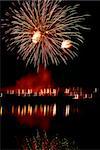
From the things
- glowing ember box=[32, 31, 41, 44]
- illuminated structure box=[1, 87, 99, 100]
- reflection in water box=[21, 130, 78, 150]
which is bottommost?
reflection in water box=[21, 130, 78, 150]

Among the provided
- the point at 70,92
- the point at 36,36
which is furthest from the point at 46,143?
the point at 70,92


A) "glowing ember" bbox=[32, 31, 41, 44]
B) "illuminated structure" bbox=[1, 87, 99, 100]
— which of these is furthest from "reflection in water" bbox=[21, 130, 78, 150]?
"illuminated structure" bbox=[1, 87, 99, 100]

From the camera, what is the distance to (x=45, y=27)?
2811cm

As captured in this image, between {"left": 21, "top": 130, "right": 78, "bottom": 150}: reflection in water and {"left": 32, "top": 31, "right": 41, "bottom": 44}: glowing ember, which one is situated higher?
{"left": 32, "top": 31, "right": 41, "bottom": 44}: glowing ember

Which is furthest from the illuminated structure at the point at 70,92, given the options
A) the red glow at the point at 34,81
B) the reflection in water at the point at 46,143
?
the reflection in water at the point at 46,143

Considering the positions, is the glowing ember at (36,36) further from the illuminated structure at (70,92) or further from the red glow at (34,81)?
the red glow at (34,81)

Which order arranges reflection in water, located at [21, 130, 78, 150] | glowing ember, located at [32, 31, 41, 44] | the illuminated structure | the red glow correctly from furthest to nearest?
the red glow < the illuminated structure < glowing ember, located at [32, 31, 41, 44] < reflection in water, located at [21, 130, 78, 150]

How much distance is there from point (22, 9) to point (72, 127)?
7.29 meters

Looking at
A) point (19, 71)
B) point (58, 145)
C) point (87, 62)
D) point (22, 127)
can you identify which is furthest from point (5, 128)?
point (87, 62)

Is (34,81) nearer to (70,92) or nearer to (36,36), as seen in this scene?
(70,92)

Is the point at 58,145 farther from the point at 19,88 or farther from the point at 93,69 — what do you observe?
the point at 93,69

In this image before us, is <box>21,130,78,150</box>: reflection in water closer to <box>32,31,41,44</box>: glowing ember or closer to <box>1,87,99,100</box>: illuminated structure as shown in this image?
<box>32,31,41,44</box>: glowing ember

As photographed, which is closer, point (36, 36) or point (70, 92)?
point (36, 36)

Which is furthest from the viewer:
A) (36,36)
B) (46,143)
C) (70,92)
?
(70,92)
